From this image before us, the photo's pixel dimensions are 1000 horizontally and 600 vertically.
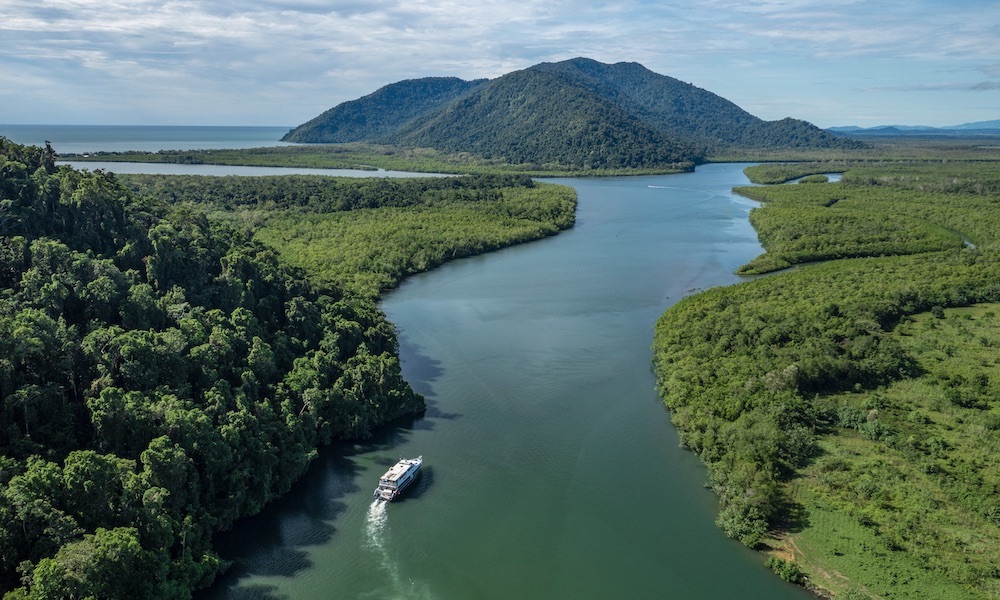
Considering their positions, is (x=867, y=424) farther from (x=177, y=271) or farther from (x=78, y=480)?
(x=177, y=271)

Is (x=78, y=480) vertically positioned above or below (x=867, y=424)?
above

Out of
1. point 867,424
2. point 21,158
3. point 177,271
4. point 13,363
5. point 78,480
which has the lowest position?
point 867,424

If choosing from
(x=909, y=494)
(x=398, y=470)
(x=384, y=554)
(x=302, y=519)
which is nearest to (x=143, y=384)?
(x=302, y=519)

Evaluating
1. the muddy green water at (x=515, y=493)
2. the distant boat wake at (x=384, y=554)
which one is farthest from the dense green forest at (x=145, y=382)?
the distant boat wake at (x=384, y=554)

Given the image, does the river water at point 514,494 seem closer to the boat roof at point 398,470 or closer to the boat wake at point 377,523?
the boat wake at point 377,523

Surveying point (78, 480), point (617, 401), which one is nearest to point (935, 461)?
point (617, 401)

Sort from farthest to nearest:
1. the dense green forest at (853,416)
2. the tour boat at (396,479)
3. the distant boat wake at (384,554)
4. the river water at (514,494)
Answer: the tour boat at (396,479)
the dense green forest at (853,416)
the river water at (514,494)
the distant boat wake at (384,554)
